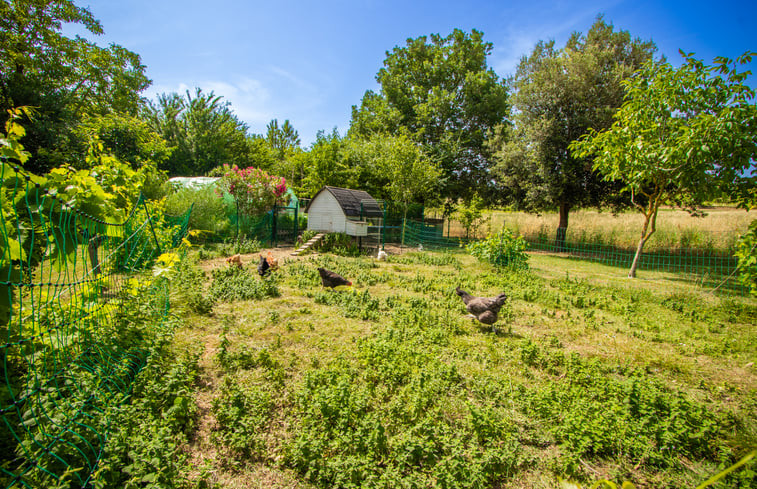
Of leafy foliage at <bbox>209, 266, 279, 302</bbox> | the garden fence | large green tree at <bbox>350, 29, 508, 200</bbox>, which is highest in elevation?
large green tree at <bbox>350, 29, 508, 200</bbox>

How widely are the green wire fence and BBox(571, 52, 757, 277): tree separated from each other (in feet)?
43.2

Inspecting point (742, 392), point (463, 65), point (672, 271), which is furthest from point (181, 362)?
point (463, 65)

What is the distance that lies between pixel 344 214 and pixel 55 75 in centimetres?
1539

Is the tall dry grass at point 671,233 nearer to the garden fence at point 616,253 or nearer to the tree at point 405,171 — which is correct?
the garden fence at point 616,253

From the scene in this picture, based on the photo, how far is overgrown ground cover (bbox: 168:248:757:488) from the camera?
121 inches

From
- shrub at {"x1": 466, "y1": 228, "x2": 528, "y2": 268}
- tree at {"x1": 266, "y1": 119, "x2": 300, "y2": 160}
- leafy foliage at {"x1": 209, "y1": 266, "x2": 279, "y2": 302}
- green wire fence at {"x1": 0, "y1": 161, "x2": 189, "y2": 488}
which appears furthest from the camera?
tree at {"x1": 266, "y1": 119, "x2": 300, "y2": 160}

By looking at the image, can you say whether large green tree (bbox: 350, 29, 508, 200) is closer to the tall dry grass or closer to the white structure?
the tall dry grass

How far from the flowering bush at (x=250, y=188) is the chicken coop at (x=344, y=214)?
189cm

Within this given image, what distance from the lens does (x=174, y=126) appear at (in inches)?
1240

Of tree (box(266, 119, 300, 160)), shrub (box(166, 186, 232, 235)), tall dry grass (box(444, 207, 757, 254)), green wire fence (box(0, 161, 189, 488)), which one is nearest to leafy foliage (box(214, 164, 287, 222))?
shrub (box(166, 186, 232, 235))

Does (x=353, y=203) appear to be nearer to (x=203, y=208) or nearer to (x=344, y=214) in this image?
(x=344, y=214)

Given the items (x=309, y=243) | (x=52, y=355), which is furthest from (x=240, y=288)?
(x=309, y=243)

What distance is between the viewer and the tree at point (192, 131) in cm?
3131

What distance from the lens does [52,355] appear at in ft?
10.3
